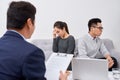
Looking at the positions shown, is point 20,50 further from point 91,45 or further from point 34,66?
point 91,45

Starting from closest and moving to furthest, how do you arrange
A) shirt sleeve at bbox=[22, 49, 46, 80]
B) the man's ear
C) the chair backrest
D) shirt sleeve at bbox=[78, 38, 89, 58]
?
shirt sleeve at bbox=[22, 49, 46, 80], the man's ear, shirt sleeve at bbox=[78, 38, 89, 58], the chair backrest

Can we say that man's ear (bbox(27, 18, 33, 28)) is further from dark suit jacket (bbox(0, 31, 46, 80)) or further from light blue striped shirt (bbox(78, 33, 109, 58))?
light blue striped shirt (bbox(78, 33, 109, 58))

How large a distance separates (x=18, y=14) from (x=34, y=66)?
28cm

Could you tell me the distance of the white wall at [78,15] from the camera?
392cm

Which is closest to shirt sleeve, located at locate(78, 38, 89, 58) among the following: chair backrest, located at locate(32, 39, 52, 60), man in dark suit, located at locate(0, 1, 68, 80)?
chair backrest, located at locate(32, 39, 52, 60)

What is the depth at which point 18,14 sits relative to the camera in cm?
110

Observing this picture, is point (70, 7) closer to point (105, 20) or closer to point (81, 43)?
point (105, 20)

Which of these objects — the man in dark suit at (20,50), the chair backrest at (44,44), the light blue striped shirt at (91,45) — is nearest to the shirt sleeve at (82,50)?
the light blue striped shirt at (91,45)

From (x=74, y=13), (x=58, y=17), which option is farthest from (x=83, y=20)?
(x=58, y=17)

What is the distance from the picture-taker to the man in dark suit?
1034mm

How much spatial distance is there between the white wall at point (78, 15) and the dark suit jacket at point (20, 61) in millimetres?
2993

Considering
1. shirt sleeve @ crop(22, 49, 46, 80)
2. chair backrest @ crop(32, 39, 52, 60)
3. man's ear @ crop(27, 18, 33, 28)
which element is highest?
man's ear @ crop(27, 18, 33, 28)

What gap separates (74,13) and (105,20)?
0.58 metres

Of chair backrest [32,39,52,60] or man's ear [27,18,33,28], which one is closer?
man's ear [27,18,33,28]
